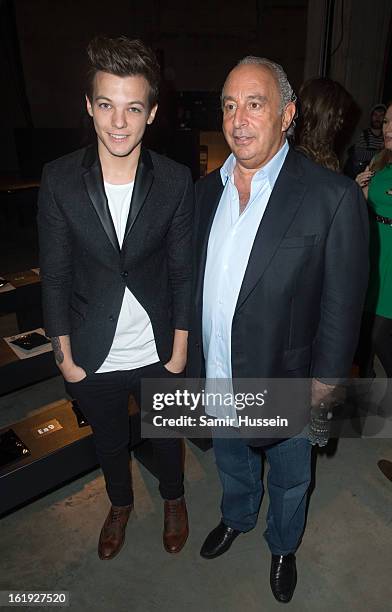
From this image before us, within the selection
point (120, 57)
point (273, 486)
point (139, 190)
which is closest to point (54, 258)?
point (139, 190)

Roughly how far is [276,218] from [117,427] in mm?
1154

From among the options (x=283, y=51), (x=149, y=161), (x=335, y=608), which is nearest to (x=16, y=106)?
(x=283, y=51)

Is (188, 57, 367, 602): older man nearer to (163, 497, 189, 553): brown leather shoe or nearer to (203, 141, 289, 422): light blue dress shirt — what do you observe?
(203, 141, 289, 422): light blue dress shirt

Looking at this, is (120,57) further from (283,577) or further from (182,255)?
(283,577)

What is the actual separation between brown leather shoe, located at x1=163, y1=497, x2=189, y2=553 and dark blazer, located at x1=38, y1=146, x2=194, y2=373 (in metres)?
0.90

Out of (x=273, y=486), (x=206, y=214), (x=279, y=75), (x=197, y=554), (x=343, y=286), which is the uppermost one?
(x=279, y=75)

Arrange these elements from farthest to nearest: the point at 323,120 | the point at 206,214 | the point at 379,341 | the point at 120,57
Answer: the point at 379,341
the point at 323,120
the point at 206,214
the point at 120,57

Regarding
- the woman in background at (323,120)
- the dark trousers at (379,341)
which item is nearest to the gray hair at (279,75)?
the woman in background at (323,120)

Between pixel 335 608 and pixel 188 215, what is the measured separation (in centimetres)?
175

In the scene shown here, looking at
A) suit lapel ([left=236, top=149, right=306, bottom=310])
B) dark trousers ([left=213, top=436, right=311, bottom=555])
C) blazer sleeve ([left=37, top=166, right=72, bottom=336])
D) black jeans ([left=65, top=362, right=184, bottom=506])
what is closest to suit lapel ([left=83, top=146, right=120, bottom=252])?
blazer sleeve ([left=37, top=166, right=72, bottom=336])

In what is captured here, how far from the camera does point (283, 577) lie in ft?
6.55

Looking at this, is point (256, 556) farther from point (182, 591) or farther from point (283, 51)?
point (283, 51)

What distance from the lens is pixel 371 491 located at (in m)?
2.53

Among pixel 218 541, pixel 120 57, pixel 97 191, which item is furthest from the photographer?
pixel 218 541
